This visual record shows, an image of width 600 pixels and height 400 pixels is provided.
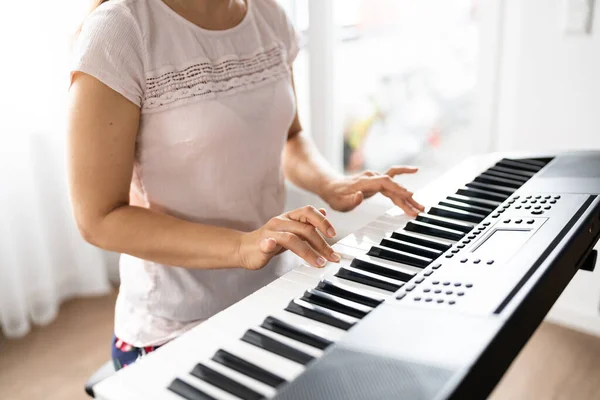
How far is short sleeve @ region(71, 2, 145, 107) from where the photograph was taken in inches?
33.5

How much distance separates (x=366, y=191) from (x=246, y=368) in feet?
1.84

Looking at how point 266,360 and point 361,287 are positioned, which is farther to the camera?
point 361,287

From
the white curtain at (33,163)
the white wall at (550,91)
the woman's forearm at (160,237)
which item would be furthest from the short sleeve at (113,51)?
the white wall at (550,91)

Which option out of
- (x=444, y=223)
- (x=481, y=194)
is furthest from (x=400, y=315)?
(x=481, y=194)

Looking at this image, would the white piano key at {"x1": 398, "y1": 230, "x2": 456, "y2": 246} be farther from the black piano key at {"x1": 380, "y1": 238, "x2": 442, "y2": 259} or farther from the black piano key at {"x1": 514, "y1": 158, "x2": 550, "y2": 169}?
the black piano key at {"x1": 514, "y1": 158, "x2": 550, "y2": 169}

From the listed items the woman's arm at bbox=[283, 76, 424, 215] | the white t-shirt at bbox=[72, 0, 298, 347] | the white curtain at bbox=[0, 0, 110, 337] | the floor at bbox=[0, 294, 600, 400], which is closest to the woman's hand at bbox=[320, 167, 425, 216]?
the woman's arm at bbox=[283, 76, 424, 215]

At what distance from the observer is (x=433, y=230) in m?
0.91

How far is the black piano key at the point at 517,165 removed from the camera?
1.13m

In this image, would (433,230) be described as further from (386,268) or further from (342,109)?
(342,109)

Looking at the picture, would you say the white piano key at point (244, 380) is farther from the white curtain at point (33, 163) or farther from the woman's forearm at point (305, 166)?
the white curtain at point (33, 163)

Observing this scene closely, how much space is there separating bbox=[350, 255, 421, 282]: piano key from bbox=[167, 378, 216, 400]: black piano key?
0.30 metres

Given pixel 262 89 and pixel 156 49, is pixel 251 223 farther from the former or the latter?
pixel 156 49

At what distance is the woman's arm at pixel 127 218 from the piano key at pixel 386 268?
0.04 m

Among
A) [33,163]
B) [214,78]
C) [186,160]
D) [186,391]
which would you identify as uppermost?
[214,78]
